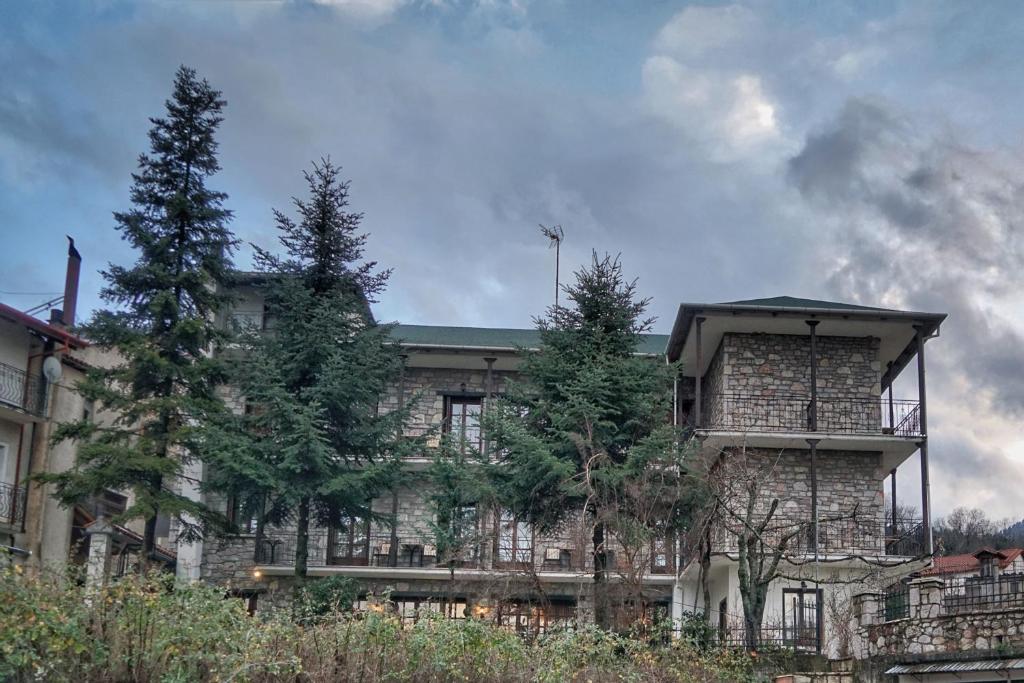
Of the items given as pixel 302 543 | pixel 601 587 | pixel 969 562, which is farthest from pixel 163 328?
pixel 969 562

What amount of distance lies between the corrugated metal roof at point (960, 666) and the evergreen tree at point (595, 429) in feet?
15.4

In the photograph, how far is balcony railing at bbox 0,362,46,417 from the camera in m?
25.3

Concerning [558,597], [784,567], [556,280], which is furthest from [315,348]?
[784,567]

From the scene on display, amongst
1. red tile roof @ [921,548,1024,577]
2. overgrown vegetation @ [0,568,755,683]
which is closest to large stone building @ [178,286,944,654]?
red tile roof @ [921,548,1024,577]

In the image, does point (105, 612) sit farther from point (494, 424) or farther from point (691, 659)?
point (494, 424)

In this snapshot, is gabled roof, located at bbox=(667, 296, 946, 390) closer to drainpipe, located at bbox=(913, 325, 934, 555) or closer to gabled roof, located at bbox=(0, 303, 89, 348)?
drainpipe, located at bbox=(913, 325, 934, 555)

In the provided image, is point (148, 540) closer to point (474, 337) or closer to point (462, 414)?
point (462, 414)

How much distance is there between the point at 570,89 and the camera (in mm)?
21109

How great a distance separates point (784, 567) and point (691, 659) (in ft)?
26.2

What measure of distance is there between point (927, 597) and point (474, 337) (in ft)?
51.6

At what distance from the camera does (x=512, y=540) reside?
24.0 meters

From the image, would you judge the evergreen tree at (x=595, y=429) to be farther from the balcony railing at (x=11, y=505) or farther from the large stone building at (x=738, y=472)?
the balcony railing at (x=11, y=505)

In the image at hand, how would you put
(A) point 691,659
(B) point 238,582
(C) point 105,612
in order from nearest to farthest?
(C) point 105,612
(A) point 691,659
(B) point 238,582

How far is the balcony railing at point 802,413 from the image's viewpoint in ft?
86.0
